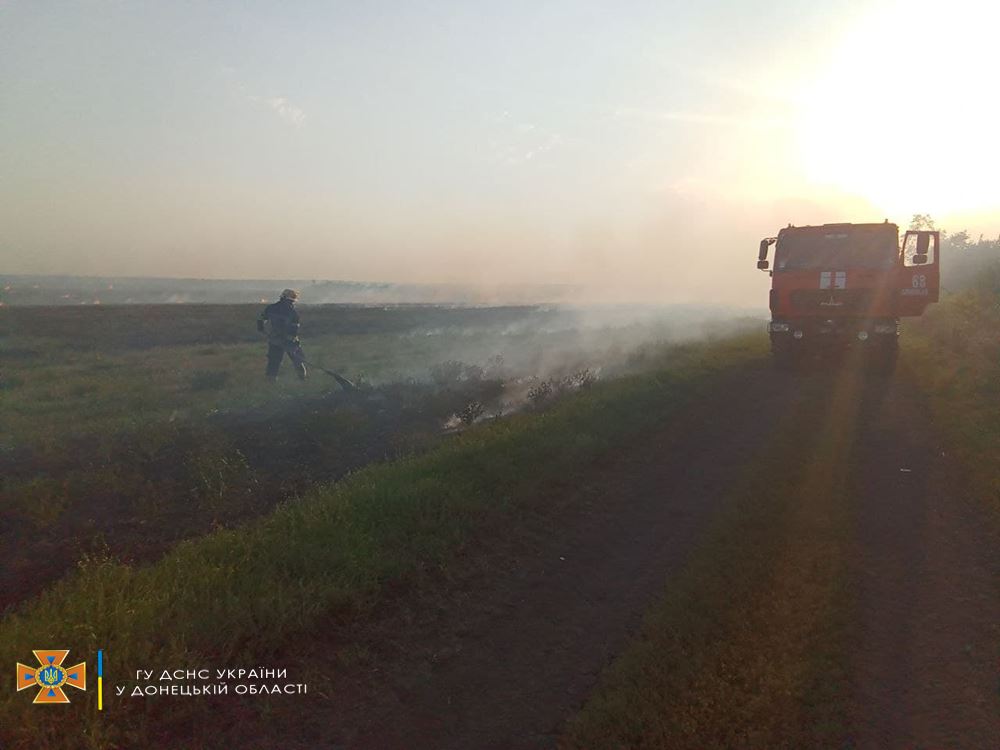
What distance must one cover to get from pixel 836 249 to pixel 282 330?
1476cm

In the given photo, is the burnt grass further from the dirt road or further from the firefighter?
the dirt road

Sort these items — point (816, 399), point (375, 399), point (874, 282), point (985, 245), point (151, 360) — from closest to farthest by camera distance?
point (816, 399), point (375, 399), point (874, 282), point (151, 360), point (985, 245)

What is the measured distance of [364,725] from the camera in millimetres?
3674

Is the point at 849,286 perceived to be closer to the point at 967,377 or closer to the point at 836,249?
the point at 836,249

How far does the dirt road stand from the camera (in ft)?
Answer: 11.9

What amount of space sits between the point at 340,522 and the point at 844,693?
4538 mm

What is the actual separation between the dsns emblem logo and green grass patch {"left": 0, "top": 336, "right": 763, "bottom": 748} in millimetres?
106

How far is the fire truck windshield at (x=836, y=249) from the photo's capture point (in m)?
15.3

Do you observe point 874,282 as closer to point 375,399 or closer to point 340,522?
point 375,399

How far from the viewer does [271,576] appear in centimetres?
505

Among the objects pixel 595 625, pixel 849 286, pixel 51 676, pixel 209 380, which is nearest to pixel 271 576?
pixel 51 676

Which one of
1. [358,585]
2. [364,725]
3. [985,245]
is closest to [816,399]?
[358,585]

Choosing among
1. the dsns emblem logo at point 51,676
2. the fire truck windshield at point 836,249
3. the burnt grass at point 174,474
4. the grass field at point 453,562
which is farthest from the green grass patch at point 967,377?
the dsns emblem logo at point 51,676

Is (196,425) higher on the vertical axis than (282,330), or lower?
lower
